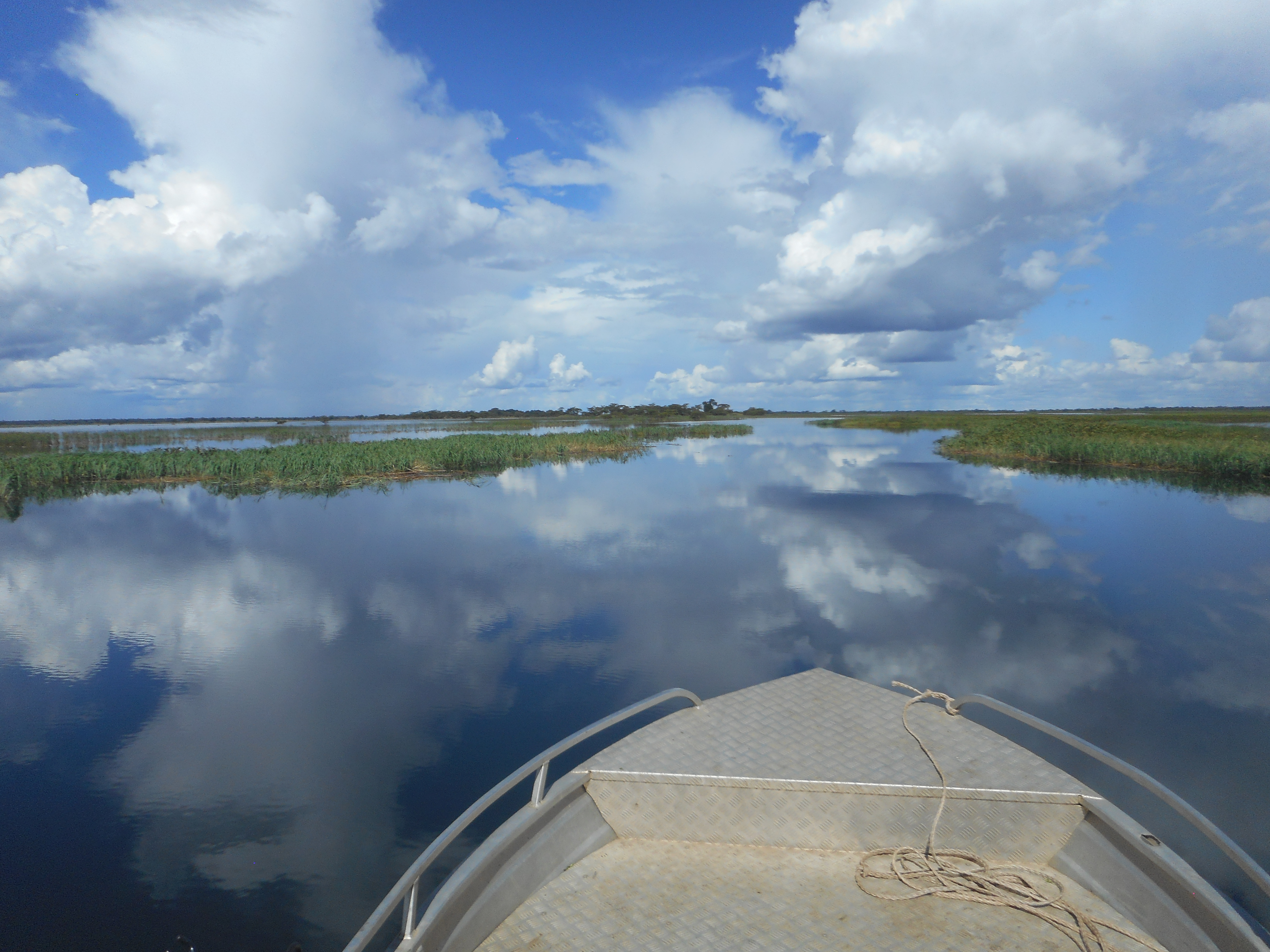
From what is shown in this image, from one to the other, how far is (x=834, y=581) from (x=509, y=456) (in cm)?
2445

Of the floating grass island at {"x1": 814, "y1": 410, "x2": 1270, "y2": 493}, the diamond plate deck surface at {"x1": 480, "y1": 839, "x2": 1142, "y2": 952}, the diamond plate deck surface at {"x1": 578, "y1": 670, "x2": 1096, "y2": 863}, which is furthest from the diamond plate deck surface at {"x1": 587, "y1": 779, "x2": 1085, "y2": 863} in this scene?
the floating grass island at {"x1": 814, "y1": 410, "x2": 1270, "y2": 493}

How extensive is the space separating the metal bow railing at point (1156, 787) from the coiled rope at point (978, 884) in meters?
0.48

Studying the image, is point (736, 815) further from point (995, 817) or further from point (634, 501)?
point (634, 501)

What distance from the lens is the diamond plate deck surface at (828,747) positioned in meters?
3.40

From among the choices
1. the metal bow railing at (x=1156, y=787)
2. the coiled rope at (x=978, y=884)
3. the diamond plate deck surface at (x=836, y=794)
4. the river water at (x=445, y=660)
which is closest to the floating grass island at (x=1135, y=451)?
the river water at (x=445, y=660)

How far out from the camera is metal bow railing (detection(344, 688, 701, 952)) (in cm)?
223

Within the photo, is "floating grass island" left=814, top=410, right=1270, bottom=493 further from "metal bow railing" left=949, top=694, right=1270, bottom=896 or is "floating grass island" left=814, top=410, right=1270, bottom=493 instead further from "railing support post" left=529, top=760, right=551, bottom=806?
"railing support post" left=529, top=760, right=551, bottom=806

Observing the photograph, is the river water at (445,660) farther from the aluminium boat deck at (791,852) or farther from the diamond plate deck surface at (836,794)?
the diamond plate deck surface at (836,794)

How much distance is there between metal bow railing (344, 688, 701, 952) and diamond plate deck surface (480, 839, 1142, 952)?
400 mm

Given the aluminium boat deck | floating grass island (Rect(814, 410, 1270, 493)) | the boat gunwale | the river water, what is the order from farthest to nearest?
floating grass island (Rect(814, 410, 1270, 493)) < the river water < the boat gunwale < the aluminium boat deck

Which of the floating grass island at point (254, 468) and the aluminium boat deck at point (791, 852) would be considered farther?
the floating grass island at point (254, 468)

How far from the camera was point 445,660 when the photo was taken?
7559 millimetres

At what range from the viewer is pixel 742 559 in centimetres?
1204

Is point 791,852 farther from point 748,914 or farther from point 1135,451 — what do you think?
point 1135,451
